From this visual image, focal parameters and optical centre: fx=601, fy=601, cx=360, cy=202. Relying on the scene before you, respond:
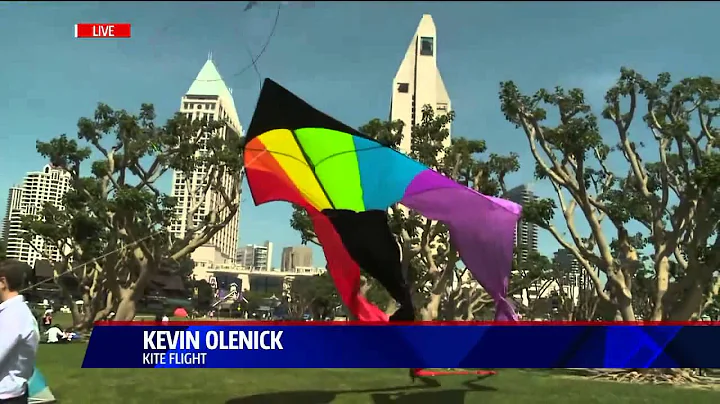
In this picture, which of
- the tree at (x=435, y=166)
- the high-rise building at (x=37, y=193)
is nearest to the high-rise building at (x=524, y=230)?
the tree at (x=435, y=166)

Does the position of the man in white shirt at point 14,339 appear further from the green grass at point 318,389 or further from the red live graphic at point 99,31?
the green grass at point 318,389

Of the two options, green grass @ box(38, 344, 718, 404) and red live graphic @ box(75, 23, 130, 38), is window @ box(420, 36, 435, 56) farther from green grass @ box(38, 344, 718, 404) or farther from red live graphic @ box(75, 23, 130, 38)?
red live graphic @ box(75, 23, 130, 38)

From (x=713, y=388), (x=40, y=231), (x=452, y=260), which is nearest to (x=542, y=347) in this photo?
(x=713, y=388)

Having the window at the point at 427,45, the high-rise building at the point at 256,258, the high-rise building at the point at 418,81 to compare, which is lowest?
the high-rise building at the point at 256,258

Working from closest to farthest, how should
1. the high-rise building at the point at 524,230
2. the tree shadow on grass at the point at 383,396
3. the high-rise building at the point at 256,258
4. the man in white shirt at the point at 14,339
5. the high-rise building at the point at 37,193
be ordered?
the man in white shirt at the point at 14,339, the tree shadow on grass at the point at 383,396, the high-rise building at the point at 524,230, the high-rise building at the point at 37,193, the high-rise building at the point at 256,258

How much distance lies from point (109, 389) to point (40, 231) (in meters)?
A: 20.2

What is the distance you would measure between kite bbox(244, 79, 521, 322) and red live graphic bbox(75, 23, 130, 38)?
2.34m

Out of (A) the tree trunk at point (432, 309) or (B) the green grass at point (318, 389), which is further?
(A) the tree trunk at point (432, 309)

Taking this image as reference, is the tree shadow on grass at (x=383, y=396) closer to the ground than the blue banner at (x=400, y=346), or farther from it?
closer to the ground

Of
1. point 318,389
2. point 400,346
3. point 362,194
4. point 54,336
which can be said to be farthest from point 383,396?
point 54,336

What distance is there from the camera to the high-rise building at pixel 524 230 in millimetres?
22691

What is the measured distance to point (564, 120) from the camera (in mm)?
19281

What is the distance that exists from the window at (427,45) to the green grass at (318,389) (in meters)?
102

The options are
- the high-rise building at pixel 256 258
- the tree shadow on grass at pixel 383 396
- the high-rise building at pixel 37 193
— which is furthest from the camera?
the high-rise building at pixel 256 258
